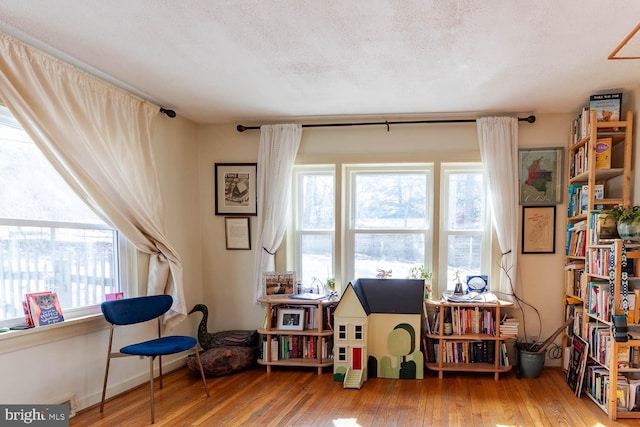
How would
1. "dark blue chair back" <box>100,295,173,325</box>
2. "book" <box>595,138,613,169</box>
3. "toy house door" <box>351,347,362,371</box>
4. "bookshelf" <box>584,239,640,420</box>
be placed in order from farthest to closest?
1. "toy house door" <box>351,347,362,371</box>
2. "book" <box>595,138,613,169</box>
3. "dark blue chair back" <box>100,295,173,325</box>
4. "bookshelf" <box>584,239,640,420</box>

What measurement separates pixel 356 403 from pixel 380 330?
0.75 metres

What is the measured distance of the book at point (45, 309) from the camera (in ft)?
8.41

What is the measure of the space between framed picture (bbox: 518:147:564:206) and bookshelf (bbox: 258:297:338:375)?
2.10 meters

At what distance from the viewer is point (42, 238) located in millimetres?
2740

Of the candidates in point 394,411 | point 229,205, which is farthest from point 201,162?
point 394,411

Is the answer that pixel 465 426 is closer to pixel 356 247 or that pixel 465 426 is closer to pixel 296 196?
pixel 356 247

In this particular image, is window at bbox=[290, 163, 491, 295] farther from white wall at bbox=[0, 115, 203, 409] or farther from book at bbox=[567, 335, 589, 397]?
white wall at bbox=[0, 115, 203, 409]

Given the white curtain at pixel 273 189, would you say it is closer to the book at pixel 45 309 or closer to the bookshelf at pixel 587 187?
the book at pixel 45 309

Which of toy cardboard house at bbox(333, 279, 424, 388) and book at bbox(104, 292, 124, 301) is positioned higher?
book at bbox(104, 292, 124, 301)

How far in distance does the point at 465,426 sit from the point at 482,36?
246 centimetres

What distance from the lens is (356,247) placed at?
13.8 ft

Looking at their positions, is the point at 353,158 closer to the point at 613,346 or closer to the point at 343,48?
the point at 343,48

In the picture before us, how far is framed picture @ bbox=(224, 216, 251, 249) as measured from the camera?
4277mm

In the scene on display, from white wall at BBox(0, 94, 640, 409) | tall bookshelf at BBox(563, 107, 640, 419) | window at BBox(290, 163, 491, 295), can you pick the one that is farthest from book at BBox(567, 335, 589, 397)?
window at BBox(290, 163, 491, 295)
